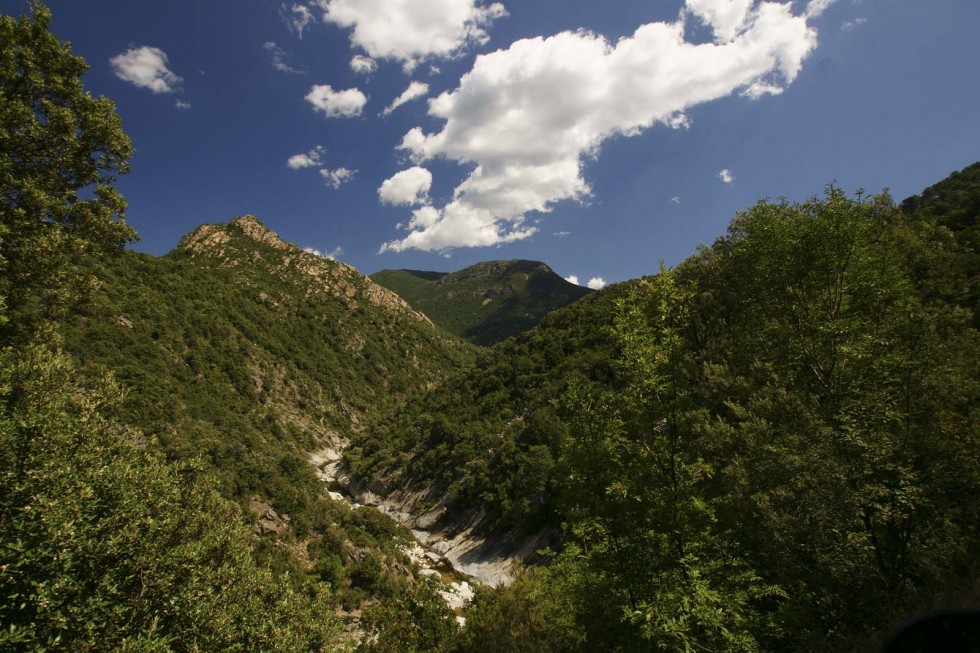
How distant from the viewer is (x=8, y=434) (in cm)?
741

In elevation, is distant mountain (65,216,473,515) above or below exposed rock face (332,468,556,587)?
above

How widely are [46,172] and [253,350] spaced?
106 meters

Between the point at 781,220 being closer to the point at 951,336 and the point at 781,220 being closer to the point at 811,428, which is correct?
the point at 951,336

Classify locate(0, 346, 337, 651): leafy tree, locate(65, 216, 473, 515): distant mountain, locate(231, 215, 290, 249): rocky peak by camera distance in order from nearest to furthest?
locate(0, 346, 337, 651): leafy tree < locate(65, 216, 473, 515): distant mountain < locate(231, 215, 290, 249): rocky peak

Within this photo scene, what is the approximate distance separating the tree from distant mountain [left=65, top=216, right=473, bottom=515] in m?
1.33

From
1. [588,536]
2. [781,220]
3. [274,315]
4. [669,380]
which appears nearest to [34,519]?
[588,536]

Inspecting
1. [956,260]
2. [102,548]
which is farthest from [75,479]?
[956,260]

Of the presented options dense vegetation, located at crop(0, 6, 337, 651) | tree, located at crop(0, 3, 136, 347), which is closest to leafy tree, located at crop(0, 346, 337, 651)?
dense vegetation, located at crop(0, 6, 337, 651)

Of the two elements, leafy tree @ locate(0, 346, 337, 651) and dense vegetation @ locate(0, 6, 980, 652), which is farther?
dense vegetation @ locate(0, 6, 980, 652)

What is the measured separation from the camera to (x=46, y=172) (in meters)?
10.1

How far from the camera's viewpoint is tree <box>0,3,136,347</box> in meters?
9.15

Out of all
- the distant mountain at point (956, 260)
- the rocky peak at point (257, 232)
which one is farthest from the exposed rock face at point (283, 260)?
the distant mountain at point (956, 260)

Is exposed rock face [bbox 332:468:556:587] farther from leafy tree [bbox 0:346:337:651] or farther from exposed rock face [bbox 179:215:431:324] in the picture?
exposed rock face [bbox 179:215:431:324]

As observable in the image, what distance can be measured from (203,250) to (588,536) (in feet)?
610
